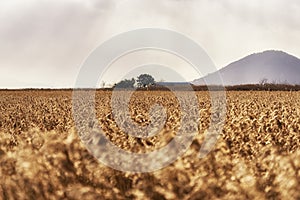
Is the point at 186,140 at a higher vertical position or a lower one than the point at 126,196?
higher

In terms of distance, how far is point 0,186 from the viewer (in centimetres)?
575

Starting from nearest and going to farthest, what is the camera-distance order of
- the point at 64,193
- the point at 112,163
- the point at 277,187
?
the point at 277,187
the point at 64,193
the point at 112,163

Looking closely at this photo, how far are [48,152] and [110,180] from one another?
0.71 meters

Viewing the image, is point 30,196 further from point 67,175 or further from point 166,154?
point 166,154

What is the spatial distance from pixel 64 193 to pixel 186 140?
49.9 inches

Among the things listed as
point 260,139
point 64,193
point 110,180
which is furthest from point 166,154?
point 260,139

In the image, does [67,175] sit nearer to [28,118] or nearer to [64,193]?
[64,193]

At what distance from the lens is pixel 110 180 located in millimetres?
5395

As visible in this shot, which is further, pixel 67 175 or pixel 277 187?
pixel 67 175

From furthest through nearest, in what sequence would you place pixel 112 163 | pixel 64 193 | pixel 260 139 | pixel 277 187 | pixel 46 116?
pixel 46 116
pixel 260 139
pixel 112 163
pixel 64 193
pixel 277 187

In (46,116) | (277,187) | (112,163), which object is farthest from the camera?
(46,116)

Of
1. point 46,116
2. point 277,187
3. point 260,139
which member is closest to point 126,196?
point 277,187

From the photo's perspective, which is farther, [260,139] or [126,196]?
[260,139]

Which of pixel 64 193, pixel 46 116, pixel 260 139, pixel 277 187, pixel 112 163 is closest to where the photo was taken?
pixel 277 187
